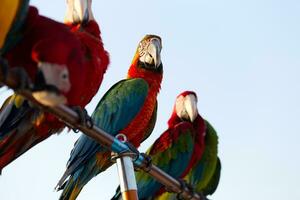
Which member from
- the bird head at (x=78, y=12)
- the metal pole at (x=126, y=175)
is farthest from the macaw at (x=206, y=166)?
the metal pole at (x=126, y=175)

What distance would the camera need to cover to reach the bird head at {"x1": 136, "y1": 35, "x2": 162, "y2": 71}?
407 cm

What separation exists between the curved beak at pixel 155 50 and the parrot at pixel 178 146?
10.9 inches

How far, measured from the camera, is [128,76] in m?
4.19

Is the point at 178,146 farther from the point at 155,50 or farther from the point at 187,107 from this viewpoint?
the point at 155,50

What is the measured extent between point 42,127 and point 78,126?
1.22 m

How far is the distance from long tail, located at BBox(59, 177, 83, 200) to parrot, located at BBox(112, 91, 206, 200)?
0.62 m

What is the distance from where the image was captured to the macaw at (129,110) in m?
3.54

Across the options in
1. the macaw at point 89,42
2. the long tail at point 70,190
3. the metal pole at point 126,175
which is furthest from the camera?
the long tail at point 70,190

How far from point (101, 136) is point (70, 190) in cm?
141

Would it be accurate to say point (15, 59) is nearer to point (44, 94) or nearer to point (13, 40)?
point (13, 40)

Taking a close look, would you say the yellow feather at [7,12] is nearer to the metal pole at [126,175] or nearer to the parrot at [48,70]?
the parrot at [48,70]

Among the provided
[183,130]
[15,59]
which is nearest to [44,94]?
[15,59]

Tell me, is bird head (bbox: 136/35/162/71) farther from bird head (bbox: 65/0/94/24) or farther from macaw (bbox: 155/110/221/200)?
bird head (bbox: 65/0/94/24)

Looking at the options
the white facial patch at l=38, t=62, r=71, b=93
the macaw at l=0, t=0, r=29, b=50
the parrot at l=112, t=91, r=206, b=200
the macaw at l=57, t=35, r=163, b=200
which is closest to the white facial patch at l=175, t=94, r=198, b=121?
the parrot at l=112, t=91, r=206, b=200
